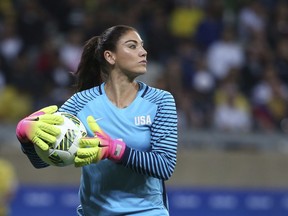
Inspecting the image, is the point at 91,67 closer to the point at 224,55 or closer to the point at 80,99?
the point at 80,99

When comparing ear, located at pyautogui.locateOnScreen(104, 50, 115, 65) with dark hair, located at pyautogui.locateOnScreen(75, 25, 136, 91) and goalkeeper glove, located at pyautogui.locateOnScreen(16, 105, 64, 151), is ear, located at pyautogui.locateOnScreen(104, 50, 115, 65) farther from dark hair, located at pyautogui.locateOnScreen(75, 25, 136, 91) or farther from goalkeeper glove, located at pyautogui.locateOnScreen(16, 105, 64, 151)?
goalkeeper glove, located at pyautogui.locateOnScreen(16, 105, 64, 151)

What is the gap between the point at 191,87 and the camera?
1154 cm

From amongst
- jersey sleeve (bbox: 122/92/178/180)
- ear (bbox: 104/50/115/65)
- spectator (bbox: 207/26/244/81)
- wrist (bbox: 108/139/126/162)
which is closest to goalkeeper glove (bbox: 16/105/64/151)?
wrist (bbox: 108/139/126/162)

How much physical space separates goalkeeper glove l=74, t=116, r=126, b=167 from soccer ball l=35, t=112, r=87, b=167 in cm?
4

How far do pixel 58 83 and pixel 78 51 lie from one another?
25.5 inches

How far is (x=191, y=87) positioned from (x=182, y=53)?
0.71 meters

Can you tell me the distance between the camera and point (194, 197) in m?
10.7

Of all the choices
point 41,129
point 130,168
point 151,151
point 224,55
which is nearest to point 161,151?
point 151,151

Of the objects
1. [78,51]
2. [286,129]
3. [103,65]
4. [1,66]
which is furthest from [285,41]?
[103,65]

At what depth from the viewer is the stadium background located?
1076cm

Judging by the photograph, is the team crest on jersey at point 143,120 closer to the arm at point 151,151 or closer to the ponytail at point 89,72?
the arm at point 151,151

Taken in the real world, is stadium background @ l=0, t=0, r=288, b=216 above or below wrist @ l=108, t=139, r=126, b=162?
above

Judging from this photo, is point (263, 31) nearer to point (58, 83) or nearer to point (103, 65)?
point (58, 83)

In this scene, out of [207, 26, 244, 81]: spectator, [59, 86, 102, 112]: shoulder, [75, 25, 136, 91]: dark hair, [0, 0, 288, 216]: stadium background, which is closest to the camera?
[59, 86, 102, 112]: shoulder
